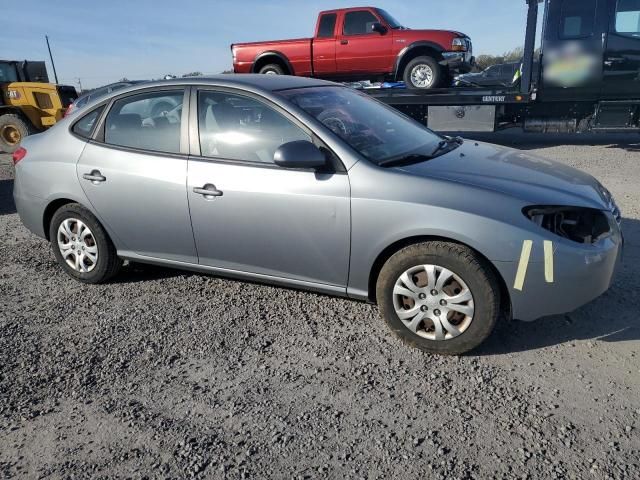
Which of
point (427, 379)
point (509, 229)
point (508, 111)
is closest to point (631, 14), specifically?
point (508, 111)

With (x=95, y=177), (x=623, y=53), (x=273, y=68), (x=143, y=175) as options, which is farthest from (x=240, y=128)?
(x=273, y=68)

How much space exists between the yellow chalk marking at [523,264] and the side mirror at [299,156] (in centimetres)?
129

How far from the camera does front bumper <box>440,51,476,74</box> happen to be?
10.8 meters

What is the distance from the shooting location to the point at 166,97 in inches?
157

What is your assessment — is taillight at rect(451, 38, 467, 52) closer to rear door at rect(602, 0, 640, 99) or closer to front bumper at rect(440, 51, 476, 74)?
front bumper at rect(440, 51, 476, 74)

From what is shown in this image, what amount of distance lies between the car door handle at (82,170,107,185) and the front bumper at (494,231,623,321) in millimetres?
2972

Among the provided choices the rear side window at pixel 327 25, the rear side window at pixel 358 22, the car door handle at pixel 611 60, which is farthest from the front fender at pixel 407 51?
the car door handle at pixel 611 60

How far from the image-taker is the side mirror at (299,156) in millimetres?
3246

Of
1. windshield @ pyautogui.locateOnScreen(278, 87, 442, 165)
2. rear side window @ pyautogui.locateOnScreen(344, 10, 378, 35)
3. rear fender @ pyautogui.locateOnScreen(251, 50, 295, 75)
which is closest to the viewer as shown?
windshield @ pyautogui.locateOnScreen(278, 87, 442, 165)

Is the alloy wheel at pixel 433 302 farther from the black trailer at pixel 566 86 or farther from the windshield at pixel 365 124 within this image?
the black trailer at pixel 566 86

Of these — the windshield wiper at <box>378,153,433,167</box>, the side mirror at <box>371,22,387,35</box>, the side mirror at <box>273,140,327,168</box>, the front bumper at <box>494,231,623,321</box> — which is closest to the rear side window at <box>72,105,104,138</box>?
the side mirror at <box>273,140,327,168</box>

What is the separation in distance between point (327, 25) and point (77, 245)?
9.24 m

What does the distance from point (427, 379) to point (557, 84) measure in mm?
9403

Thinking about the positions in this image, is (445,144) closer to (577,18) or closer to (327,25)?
(577,18)
